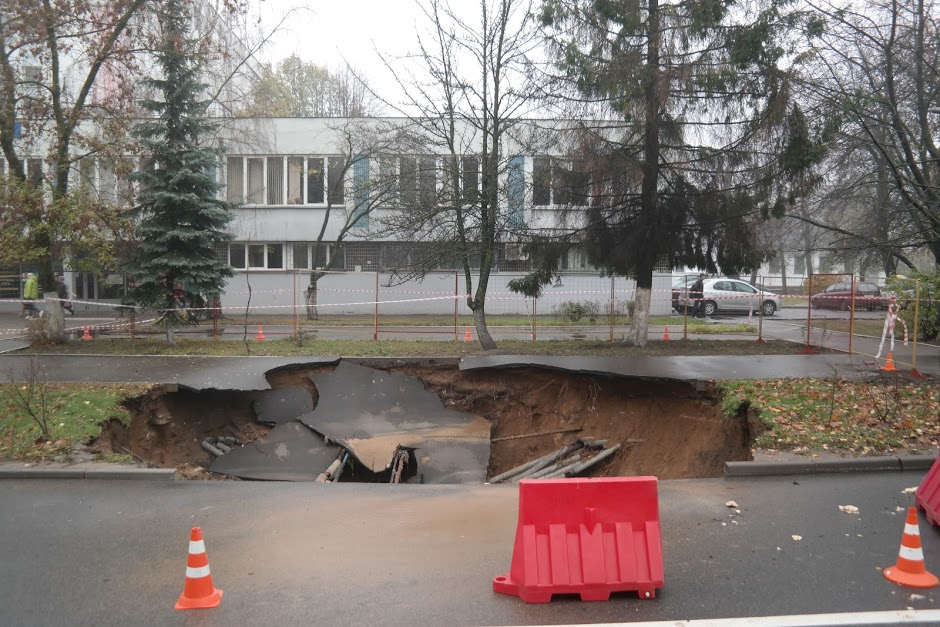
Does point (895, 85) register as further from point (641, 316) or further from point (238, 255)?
point (238, 255)

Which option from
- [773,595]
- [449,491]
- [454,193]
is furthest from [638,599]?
[454,193]

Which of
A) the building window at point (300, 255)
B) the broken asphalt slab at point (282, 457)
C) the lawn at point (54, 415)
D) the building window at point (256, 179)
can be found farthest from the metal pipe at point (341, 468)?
the building window at point (256, 179)

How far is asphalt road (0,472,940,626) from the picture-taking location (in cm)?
415

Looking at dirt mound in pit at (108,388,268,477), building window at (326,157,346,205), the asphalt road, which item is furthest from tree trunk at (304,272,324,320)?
the asphalt road

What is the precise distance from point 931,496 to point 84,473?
819cm

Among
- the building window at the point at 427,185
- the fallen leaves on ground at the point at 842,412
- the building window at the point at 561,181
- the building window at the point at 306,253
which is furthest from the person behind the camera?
the building window at the point at 306,253

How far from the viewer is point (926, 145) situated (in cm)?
1467

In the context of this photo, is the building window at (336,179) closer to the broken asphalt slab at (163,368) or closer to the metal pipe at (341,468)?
the broken asphalt slab at (163,368)

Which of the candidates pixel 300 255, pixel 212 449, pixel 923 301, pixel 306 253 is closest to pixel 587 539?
pixel 212 449

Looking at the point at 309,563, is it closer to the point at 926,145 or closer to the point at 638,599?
the point at 638,599

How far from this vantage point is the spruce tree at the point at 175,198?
15.1 meters

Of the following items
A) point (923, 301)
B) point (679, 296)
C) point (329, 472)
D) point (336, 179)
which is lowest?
point (329, 472)

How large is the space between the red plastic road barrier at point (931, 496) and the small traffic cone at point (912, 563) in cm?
101

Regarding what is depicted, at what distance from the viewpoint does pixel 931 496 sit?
542 centimetres
